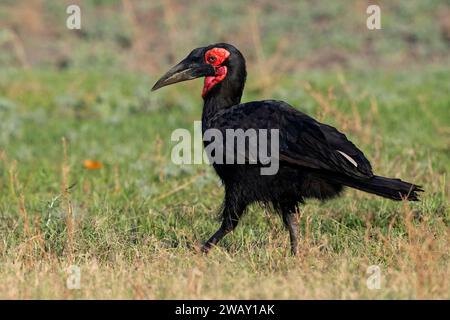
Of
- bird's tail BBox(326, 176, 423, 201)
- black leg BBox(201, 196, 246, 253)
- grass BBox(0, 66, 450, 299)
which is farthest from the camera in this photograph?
black leg BBox(201, 196, 246, 253)

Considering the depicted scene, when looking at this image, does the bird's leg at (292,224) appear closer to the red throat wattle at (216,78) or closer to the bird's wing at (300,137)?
the bird's wing at (300,137)

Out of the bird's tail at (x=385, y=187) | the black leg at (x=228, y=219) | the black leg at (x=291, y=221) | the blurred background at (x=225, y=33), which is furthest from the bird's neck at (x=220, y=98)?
the blurred background at (x=225, y=33)

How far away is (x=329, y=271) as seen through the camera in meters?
5.30

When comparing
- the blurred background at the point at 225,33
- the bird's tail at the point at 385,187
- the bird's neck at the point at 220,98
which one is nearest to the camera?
the bird's tail at the point at 385,187

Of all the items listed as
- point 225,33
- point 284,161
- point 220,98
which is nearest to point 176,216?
point 220,98

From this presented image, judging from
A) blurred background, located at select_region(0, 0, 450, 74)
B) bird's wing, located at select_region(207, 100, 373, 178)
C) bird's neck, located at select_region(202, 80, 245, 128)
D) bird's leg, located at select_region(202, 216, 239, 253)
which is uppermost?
blurred background, located at select_region(0, 0, 450, 74)

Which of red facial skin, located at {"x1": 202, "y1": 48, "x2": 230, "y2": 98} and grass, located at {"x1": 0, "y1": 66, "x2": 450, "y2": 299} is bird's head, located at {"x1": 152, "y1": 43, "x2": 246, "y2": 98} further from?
grass, located at {"x1": 0, "y1": 66, "x2": 450, "y2": 299}

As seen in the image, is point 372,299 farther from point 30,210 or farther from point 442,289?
point 30,210

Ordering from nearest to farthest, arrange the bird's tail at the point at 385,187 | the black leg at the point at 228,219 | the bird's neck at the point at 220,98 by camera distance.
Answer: the bird's tail at the point at 385,187, the black leg at the point at 228,219, the bird's neck at the point at 220,98

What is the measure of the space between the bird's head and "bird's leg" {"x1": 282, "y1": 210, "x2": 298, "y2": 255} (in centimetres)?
88

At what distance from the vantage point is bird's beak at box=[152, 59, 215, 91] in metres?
6.28

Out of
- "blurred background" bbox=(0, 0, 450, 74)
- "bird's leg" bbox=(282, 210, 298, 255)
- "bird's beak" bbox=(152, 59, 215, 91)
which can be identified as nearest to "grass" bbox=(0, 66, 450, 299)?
"bird's leg" bbox=(282, 210, 298, 255)

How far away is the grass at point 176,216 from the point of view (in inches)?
198

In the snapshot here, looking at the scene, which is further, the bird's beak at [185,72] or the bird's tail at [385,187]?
the bird's beak at [185,72]
